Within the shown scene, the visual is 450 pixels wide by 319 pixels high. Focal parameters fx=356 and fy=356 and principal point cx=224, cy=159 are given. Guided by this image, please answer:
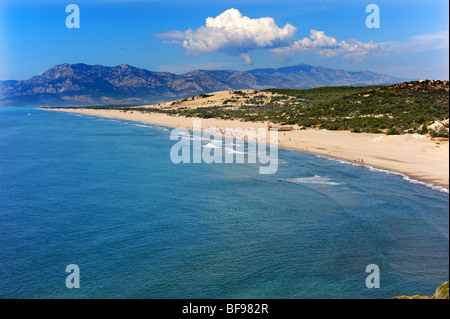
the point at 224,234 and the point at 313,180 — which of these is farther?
the point at 313,180

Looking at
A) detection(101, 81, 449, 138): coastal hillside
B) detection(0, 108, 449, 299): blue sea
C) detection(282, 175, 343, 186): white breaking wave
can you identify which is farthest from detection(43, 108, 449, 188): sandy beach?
detection(282, 175, 343, 186): white breaking wave

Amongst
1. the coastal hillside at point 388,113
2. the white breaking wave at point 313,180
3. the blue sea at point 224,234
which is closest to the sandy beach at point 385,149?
the blue sea at point 224,234

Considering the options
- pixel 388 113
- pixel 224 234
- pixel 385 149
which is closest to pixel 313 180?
pixel 224 234

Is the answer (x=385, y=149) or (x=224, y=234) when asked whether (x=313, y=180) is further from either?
(x=385, y=149)

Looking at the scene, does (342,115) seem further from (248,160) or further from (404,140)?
(248,160)

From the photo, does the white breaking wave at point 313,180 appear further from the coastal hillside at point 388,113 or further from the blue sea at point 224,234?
the coastal hillside at point 388,113

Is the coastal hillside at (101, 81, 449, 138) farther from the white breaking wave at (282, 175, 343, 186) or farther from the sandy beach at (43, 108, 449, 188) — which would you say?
the white breaking wave at (282, 175, 343, 186)
